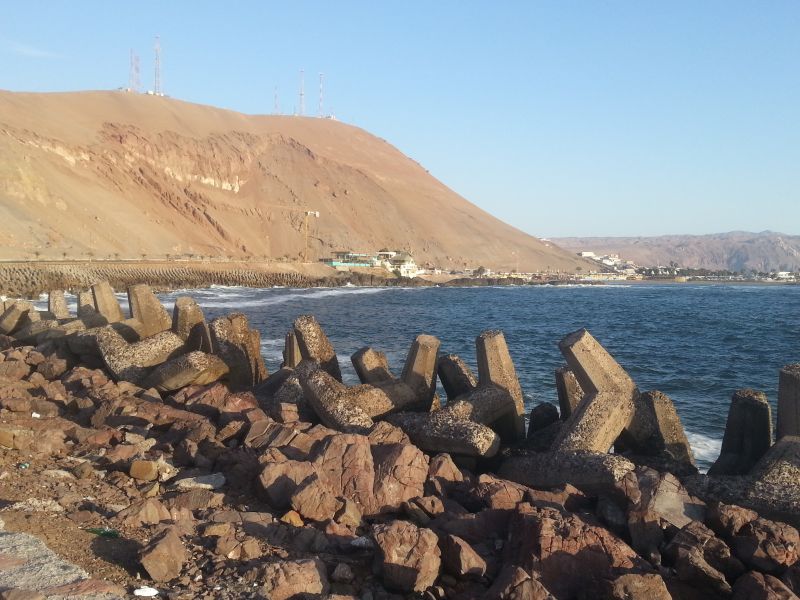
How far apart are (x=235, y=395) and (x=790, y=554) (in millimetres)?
6377

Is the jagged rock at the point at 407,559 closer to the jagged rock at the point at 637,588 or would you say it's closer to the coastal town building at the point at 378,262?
the jagged rock at the point at 637,588

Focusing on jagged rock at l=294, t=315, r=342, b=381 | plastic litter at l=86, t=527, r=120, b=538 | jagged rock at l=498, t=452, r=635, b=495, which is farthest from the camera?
jagged rock at l=294, t=315, r=342, b=381

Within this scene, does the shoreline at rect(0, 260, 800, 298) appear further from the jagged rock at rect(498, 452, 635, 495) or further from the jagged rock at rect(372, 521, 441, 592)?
the jagged rock at rect(372, 521, 441, 592)

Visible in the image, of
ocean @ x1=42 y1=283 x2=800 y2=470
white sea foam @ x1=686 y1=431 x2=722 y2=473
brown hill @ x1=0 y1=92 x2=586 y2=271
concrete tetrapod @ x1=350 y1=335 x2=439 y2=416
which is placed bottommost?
ocean @ x1=42 y1=283 x2=800 y2=470

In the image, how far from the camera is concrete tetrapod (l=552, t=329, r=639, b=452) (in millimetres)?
7680

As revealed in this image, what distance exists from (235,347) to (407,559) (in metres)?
7.00

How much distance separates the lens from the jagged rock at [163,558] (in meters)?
4.46

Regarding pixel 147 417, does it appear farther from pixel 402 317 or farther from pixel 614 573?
pixel 402 317

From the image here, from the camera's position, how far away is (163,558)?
14.8 ft

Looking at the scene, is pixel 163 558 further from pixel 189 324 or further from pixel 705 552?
pixel 189 324

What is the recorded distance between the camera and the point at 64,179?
82938mm

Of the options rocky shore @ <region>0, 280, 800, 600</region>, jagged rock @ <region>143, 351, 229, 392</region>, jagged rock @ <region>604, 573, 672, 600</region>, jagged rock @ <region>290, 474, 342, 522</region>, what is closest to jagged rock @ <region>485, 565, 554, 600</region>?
rocky shore @ <region>0, 280, 800, 600</region>

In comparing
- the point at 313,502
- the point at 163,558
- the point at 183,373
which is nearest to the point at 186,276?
the point at 183,373

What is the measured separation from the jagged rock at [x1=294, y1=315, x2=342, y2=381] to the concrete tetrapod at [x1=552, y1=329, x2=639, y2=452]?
12.6 feet
